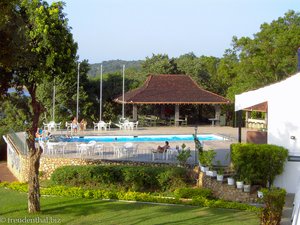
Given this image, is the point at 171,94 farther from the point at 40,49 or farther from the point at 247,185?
the point at 40,49

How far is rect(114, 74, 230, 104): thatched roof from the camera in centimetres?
3331

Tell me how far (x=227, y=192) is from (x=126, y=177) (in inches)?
152

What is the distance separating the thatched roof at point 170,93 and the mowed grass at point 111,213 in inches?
712

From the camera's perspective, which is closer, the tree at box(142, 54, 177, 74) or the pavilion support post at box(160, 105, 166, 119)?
the pavilion support post at box(160, 105, 166, 119)

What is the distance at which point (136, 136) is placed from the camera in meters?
27.5

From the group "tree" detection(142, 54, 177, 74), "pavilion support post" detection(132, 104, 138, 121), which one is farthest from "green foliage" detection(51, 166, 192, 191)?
"tree" detection(142, 54, 177, 74)

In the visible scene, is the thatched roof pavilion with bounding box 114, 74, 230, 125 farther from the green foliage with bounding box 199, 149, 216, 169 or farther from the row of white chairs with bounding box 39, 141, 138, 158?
the green foliage with bounding box 199, 149, 216, 169

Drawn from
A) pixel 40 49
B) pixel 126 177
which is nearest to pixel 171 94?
pixel 126 177

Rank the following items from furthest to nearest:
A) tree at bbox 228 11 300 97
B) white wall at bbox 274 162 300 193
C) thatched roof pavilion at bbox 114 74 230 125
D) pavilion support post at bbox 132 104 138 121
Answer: tree at bbox 228 11 300 97, thatched roof pavilion at bbox 114 74 230 125, pavilion support post at bbox 132 104 138 121, white wall at bbox 274 162 300 193

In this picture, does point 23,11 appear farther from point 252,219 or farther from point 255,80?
point 255,80

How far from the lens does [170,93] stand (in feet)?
113

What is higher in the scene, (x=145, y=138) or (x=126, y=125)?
(x=126, y=125)

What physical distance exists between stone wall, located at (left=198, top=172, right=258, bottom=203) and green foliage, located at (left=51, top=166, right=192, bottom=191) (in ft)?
4.10

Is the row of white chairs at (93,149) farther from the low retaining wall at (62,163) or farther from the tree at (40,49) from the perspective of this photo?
the tree at (40,49)
